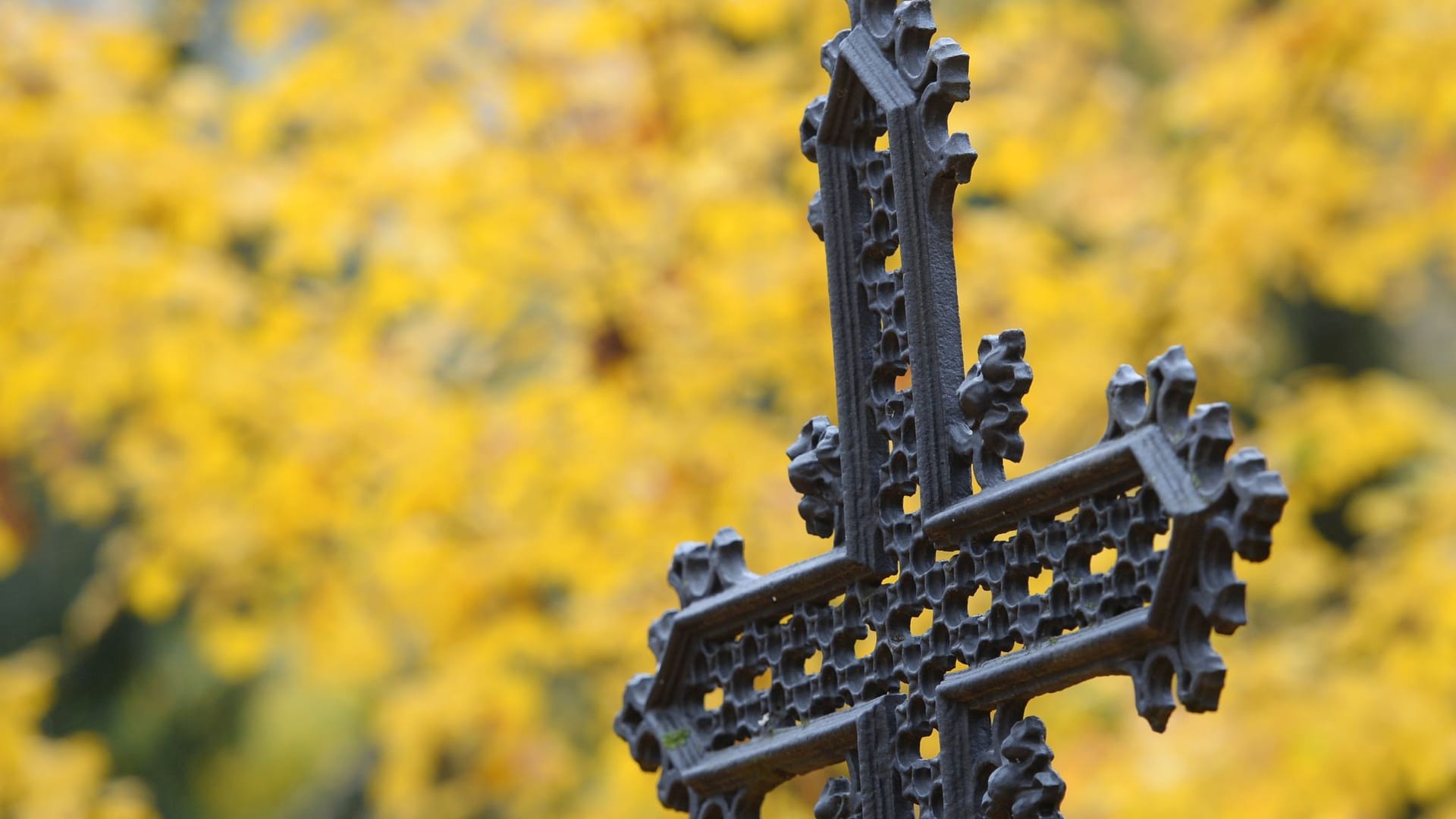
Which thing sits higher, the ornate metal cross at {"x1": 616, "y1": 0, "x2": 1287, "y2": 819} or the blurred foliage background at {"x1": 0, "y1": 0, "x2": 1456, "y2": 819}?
the blurred foliage background at {"x1": 0, "y1": 0, "x2": 1456, "y2": 819}

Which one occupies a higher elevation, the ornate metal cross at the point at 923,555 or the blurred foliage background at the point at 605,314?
the blurred foliage background at the point at 605,314

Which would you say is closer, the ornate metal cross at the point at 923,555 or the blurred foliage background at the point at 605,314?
the ornate metal cross at the point at 923,555

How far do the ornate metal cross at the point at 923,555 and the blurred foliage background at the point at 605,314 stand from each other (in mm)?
1850

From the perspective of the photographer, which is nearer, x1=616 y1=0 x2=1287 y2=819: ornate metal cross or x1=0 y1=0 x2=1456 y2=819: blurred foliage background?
x1=616 y1=0 x2=1287 y2=819: ornate metal cross

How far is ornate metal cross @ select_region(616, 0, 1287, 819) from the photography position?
2.73ft

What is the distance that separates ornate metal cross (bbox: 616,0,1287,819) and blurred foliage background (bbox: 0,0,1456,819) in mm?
1850

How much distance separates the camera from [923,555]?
3.36 ft

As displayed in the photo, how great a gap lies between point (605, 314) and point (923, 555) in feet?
7.68

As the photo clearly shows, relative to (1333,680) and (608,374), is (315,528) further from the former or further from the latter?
(1333,680)

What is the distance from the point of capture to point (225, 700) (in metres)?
5.82

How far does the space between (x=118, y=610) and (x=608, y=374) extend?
3123mm

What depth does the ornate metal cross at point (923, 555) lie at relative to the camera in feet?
2.73

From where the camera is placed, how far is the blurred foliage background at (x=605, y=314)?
3.21 metres

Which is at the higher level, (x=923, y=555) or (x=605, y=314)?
(x=605, y=314)
